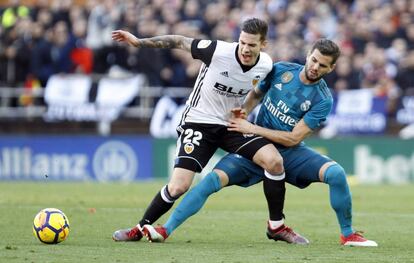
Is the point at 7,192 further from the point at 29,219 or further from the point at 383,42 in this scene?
the point at 383,42

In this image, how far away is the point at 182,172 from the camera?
10609mm

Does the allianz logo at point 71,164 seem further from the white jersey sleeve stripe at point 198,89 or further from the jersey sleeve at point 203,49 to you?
the jersey sleeve at point 203,49

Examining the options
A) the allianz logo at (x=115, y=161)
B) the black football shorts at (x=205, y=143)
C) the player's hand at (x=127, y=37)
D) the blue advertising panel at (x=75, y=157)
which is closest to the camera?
the player's hand at (x=127, y=37)

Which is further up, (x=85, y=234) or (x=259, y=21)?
(x=259, y=21)

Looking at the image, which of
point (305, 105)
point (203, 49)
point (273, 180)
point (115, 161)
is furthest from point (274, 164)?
point (115, 161)

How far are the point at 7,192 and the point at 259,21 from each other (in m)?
9.42

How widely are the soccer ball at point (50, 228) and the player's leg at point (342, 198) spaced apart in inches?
107

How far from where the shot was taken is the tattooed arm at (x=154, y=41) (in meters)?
10.5

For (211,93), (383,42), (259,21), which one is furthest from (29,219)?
(383,42)

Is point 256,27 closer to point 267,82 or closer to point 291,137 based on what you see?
point 267,82

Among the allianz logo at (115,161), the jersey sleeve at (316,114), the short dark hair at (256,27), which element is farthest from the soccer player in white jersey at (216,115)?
the allianz logo at (115,161)

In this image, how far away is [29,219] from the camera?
13031 mm

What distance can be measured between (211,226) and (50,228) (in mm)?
3067

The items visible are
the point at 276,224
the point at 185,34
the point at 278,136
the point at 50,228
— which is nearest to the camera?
the point at 50,228
